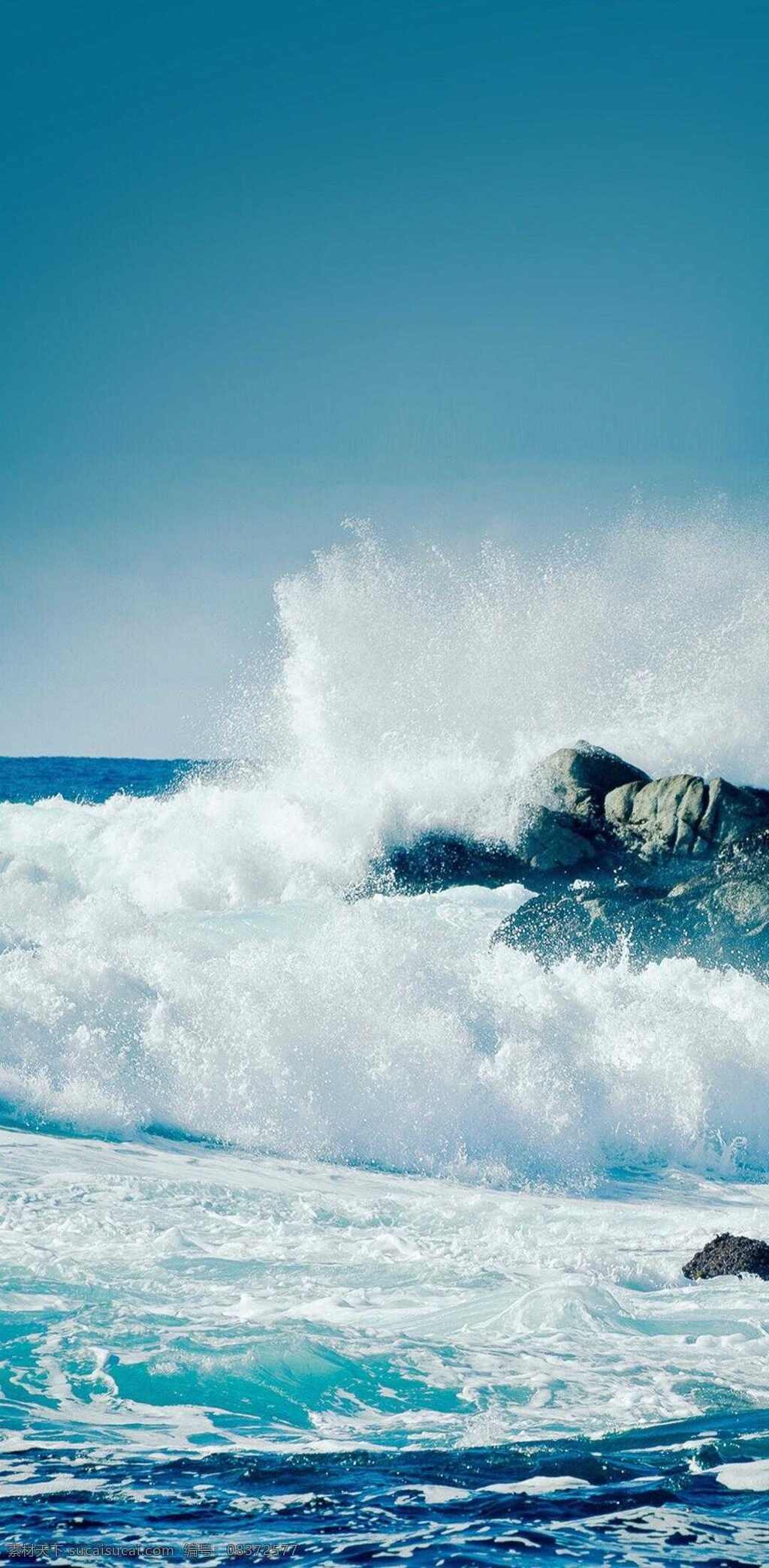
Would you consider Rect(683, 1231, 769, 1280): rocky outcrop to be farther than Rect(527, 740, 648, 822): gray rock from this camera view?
No

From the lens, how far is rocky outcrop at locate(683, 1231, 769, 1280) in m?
6.55

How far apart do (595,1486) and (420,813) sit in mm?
15690

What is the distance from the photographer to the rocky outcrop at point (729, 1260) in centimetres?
655

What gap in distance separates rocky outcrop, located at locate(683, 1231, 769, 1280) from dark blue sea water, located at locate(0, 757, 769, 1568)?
14 centimetres

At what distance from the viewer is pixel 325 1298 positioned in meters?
6.06

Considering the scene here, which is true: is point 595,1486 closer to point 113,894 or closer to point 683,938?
point 683,938

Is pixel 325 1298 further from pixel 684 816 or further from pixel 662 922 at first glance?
pixel 684 816

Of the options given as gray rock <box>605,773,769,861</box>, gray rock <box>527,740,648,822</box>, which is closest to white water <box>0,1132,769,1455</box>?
gray rock <box>605,773,769,861</box>

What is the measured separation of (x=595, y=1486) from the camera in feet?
12.7

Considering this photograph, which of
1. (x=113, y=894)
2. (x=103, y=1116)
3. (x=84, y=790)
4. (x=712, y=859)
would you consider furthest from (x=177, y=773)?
(x=103, y=1116)

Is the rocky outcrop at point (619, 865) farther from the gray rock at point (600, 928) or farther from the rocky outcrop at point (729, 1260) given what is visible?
the rocky outcrop at point (729, 1260)

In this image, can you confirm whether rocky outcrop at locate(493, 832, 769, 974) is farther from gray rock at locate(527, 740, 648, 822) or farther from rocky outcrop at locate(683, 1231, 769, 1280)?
rocky outcrop at locate(683, 1231, 769, 1280)

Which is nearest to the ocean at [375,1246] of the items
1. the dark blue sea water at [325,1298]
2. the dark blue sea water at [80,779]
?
the dark blue sea water at [325,1298]

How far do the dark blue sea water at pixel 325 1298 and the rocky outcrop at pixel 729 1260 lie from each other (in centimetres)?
14
